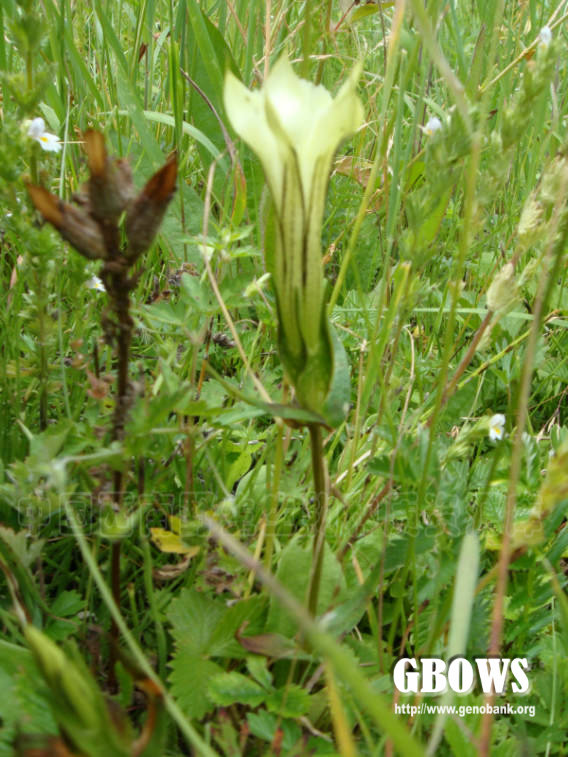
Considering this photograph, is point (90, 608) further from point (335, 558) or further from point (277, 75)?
point (277, 75)

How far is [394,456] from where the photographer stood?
0.76 meters

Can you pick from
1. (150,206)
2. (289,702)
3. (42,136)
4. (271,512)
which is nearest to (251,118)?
(150,206)

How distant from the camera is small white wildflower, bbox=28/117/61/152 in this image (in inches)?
39.7

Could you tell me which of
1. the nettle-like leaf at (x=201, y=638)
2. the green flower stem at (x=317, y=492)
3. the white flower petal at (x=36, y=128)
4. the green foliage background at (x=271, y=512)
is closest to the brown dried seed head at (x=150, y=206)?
the green foliage background at (x=271, y=512)

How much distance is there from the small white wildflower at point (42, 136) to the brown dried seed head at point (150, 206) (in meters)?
0.49

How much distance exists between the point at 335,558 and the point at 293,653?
0.45 feet

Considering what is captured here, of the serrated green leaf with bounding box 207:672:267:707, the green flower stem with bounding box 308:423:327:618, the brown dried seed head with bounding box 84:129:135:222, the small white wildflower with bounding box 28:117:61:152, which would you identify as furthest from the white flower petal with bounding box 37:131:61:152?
the serrated green leaf with bounding box 207:672:267:707

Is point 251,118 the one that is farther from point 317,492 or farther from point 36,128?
point 36,128

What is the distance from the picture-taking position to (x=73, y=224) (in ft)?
1.77

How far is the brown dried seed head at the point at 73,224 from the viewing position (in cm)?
52

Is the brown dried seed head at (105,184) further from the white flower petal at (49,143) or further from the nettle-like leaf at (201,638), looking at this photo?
the white flower petal at (49,143)

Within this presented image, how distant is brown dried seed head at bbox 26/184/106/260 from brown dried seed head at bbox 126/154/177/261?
27mm

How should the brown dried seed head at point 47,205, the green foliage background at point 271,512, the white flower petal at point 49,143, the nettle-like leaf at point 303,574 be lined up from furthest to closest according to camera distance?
the white flower petal at point 49,143 → the nettle-like leaf at point 303,574 → the green foliage background at point 271,512 → the brown dried seed head at point 47,205

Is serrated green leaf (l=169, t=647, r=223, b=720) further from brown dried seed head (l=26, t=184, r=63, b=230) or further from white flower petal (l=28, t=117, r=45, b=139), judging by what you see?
white flower petal (l=28, t=117, r=45, b=139)
